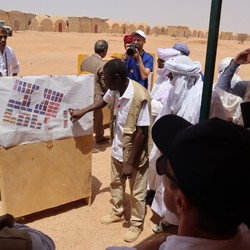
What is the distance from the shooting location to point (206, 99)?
224 cm

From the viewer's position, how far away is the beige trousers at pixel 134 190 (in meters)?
3.45

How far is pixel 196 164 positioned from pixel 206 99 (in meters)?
1.34

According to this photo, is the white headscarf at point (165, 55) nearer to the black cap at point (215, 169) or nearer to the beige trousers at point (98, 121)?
the beige trousers at point (98, 121)

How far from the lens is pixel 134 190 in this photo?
3.50m

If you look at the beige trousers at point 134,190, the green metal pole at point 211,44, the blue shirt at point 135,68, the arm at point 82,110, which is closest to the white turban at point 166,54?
the blue shirt at point 135,68

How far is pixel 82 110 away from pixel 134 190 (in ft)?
3.24

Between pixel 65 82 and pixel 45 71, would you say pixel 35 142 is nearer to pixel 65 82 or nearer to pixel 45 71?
pixel 65 82

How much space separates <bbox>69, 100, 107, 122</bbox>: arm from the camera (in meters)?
3.52

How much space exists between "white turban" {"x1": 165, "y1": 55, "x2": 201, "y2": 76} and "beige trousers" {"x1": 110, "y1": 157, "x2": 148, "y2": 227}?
972 millimetres

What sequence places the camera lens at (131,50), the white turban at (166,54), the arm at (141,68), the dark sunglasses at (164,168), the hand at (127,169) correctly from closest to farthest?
the dark sunglasses at (164,168)
the hand at (127,169)
the white turban at (166,54)
the camera lens at (131,50)
the arm at (141,68)

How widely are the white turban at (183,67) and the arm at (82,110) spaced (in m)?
0.78

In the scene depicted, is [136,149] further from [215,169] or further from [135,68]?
[135,68]

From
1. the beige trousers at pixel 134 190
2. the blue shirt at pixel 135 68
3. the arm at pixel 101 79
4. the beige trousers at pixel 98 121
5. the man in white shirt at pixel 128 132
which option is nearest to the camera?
the man in white shirt at pixel 128 132

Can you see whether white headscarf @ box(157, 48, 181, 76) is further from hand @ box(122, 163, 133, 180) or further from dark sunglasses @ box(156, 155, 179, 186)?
dark sunglasses @ box(156, 155, 179, 186)
